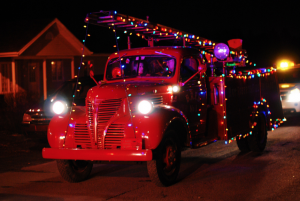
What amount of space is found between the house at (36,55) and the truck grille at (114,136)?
17.6m

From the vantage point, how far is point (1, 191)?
709 centimetres

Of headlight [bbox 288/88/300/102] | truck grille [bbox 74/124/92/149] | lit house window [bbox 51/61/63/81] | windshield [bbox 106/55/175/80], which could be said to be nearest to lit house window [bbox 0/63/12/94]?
lit house window [bbox 51/61/63/81]

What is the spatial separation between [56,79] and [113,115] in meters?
22.4

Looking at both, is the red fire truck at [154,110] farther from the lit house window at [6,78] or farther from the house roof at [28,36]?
the lit house window at [6,78]

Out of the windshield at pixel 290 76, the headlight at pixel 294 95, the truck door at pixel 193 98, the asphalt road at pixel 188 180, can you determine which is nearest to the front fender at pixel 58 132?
the asphalt road at pixel 188 180

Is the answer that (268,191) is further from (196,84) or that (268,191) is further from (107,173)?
(107,173)

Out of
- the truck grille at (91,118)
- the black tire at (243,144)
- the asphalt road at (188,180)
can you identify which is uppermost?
the truck grille at (91,118)

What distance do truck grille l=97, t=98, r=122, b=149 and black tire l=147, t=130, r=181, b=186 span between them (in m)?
0.89

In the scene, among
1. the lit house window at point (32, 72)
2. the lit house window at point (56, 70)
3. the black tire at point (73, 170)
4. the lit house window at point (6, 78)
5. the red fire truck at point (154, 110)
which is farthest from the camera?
the lit house window at point (56, 70)

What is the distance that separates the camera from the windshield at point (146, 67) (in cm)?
801

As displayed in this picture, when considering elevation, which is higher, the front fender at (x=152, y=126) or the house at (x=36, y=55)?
the house at (x=36, y=55)

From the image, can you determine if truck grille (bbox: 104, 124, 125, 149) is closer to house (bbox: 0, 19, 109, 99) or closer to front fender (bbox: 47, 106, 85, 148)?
front fender (bbox: 47, 106, 85, 148)

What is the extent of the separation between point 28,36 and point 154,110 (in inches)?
763

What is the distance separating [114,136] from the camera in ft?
22.2
